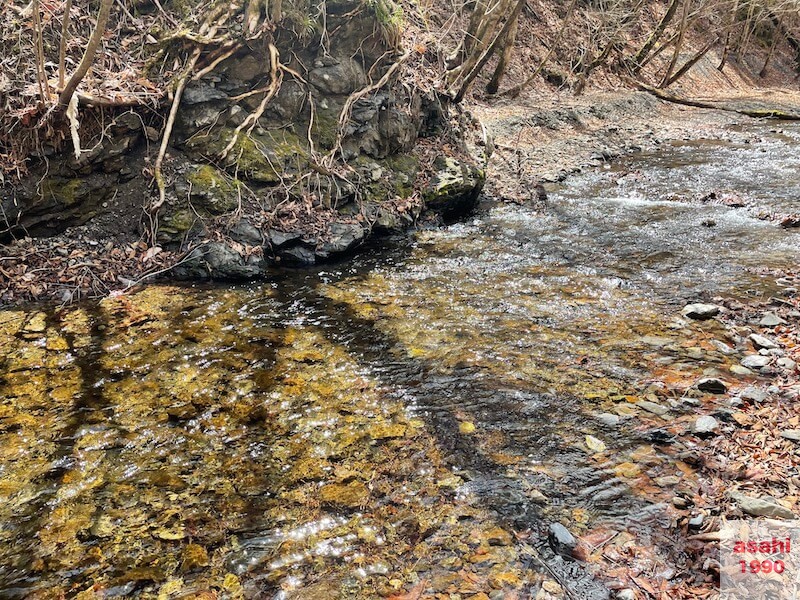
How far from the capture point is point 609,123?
16.8 meters

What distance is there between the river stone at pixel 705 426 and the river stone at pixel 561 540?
1373mm

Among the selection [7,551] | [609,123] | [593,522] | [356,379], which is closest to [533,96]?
[609,123]

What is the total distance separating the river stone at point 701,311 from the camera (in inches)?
202

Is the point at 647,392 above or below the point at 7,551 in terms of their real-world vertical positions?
above

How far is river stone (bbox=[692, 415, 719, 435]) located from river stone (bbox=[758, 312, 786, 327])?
1886mm

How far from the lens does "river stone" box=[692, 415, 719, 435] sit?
3.54 metres

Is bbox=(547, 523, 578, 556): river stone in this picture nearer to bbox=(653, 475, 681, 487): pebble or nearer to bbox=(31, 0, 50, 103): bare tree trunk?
bbox=(653, 475, 681, 487): pebble

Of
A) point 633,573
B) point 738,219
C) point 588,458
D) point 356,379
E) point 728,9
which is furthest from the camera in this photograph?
point 728,9

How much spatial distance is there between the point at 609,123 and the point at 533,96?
111 inches

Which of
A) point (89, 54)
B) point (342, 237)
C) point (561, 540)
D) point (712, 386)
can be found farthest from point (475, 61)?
point (561, 540)

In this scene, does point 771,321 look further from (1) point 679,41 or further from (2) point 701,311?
(1) point 679,41

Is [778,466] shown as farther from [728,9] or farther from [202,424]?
[728,9]

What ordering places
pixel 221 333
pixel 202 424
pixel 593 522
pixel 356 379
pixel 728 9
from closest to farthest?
pixel 593 522 < pixel 202 424 < pixel 356 379 < pixel 221 333 < pixel 728 9

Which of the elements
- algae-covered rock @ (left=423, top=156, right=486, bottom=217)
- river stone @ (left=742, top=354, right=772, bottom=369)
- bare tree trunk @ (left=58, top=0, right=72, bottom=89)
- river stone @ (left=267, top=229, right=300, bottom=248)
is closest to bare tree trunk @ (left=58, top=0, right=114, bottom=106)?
bare tree trunk @ (left=58, top=0, right=72, bottom=89)
